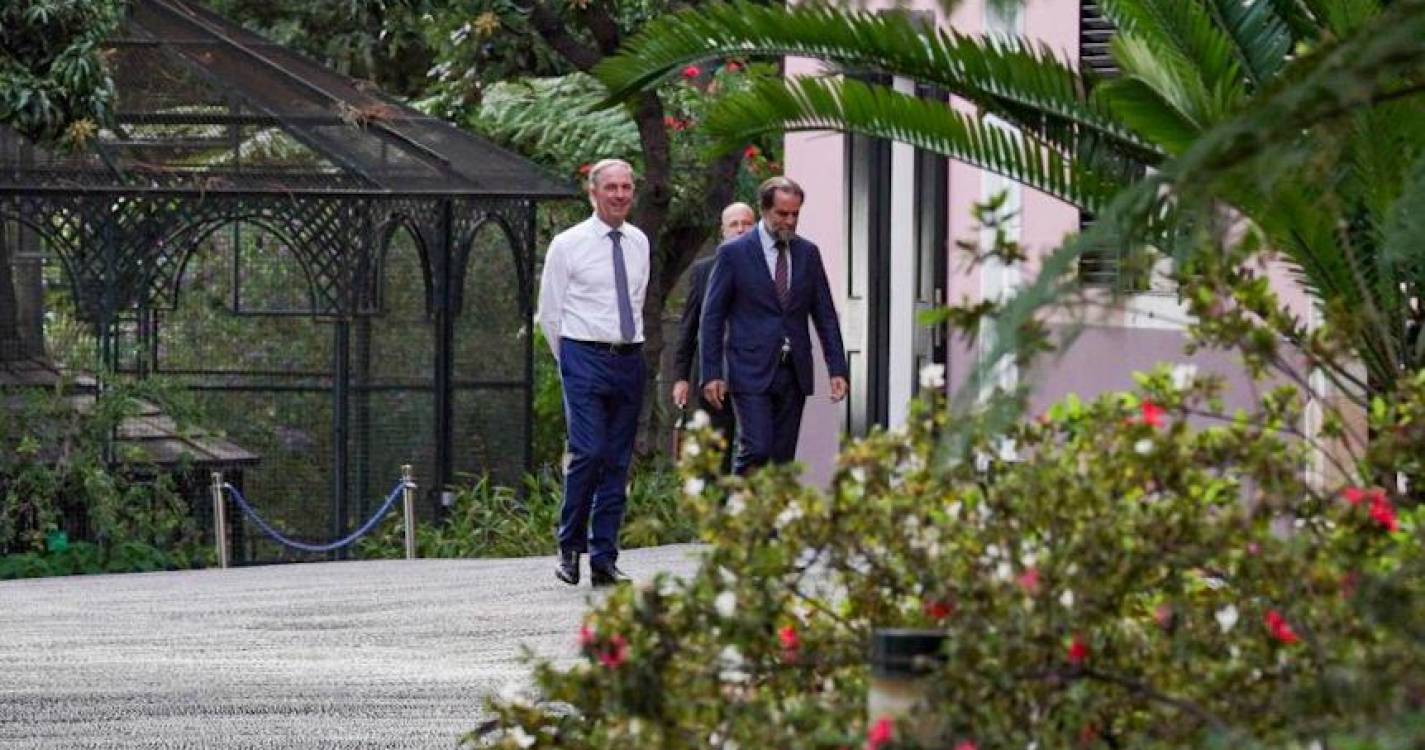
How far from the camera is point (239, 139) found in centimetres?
1991

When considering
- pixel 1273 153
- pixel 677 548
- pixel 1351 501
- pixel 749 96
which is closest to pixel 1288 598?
pixel 1351 501

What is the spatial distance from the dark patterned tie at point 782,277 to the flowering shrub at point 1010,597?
7.74 metres

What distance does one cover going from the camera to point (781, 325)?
13.5 m

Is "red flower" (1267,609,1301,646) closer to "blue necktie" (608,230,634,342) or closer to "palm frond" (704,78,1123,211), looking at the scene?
"palm frond" (704,78,1123,211)

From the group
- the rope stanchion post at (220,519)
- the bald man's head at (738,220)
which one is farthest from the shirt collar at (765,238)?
the rope stanchion post at (220,519)

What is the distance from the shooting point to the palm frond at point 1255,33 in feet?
28.8

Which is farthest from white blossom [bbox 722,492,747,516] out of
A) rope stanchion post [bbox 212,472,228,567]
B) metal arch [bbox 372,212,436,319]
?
metal arch [bbox 372,212,436,319]

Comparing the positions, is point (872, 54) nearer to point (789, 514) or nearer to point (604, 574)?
point (789, 514)

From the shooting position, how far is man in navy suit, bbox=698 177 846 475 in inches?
530

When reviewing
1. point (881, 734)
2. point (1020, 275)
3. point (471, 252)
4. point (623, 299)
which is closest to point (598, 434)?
point (623, 299)

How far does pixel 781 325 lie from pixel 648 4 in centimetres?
1045

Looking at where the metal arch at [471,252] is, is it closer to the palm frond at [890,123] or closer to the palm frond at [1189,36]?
the palm frond at [890,123]

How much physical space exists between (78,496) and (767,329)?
246 inches

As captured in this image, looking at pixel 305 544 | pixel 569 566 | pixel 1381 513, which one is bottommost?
pixel 305 544
